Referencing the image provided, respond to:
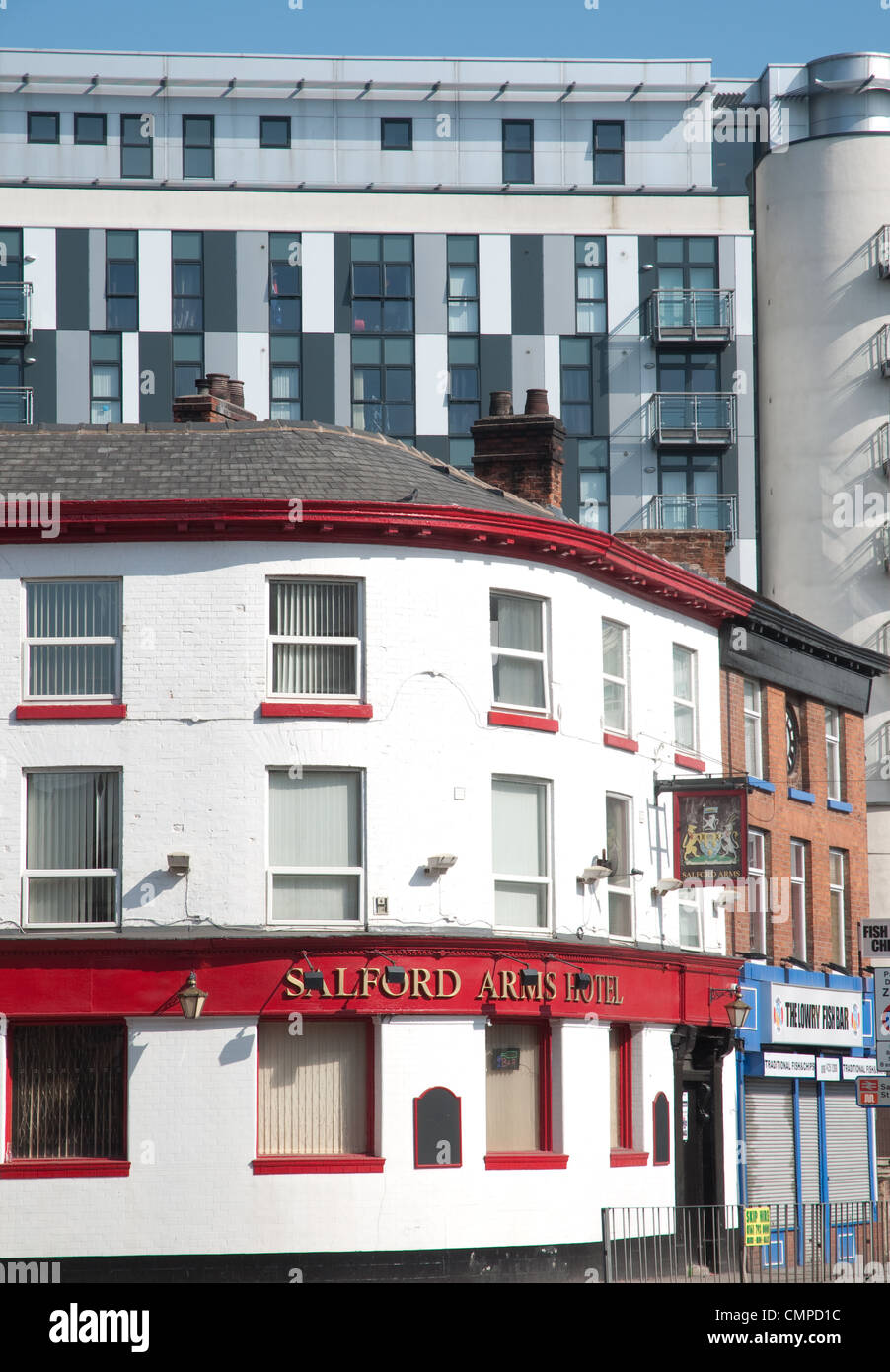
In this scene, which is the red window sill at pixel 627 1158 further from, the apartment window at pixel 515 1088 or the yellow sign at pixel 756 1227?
the yellow sign at pixel 756 1227

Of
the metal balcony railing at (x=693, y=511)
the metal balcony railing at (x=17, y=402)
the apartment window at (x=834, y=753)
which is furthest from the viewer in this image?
the metal balcony railing at (x=693, y=511)

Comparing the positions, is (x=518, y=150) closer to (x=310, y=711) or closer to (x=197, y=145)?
(x=197, y=145)

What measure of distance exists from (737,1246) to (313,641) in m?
10.5

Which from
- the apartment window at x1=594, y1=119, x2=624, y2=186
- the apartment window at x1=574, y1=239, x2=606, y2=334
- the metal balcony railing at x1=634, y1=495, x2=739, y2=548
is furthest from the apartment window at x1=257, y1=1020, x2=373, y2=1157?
the apartment window at x1=594, y1=119, x2=624, y2=186

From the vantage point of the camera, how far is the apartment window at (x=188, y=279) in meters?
63.1

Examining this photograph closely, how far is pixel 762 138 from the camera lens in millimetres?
65750

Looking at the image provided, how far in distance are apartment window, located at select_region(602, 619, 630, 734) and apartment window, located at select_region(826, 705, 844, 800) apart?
30.7 feet

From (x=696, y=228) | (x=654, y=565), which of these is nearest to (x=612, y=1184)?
(x=654, y=565)

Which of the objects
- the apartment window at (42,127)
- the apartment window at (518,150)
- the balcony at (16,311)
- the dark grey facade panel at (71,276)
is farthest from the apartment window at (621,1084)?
the apartment window at (42,127)

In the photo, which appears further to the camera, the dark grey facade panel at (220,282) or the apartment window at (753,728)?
the dark grey facade panel at (220,282)

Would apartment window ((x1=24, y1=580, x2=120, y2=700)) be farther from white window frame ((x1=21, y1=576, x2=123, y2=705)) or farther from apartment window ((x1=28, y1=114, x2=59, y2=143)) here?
apartment window ((x1=28, y1=114, x2=59, y2=143))

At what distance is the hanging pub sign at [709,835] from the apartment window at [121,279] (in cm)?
3654
